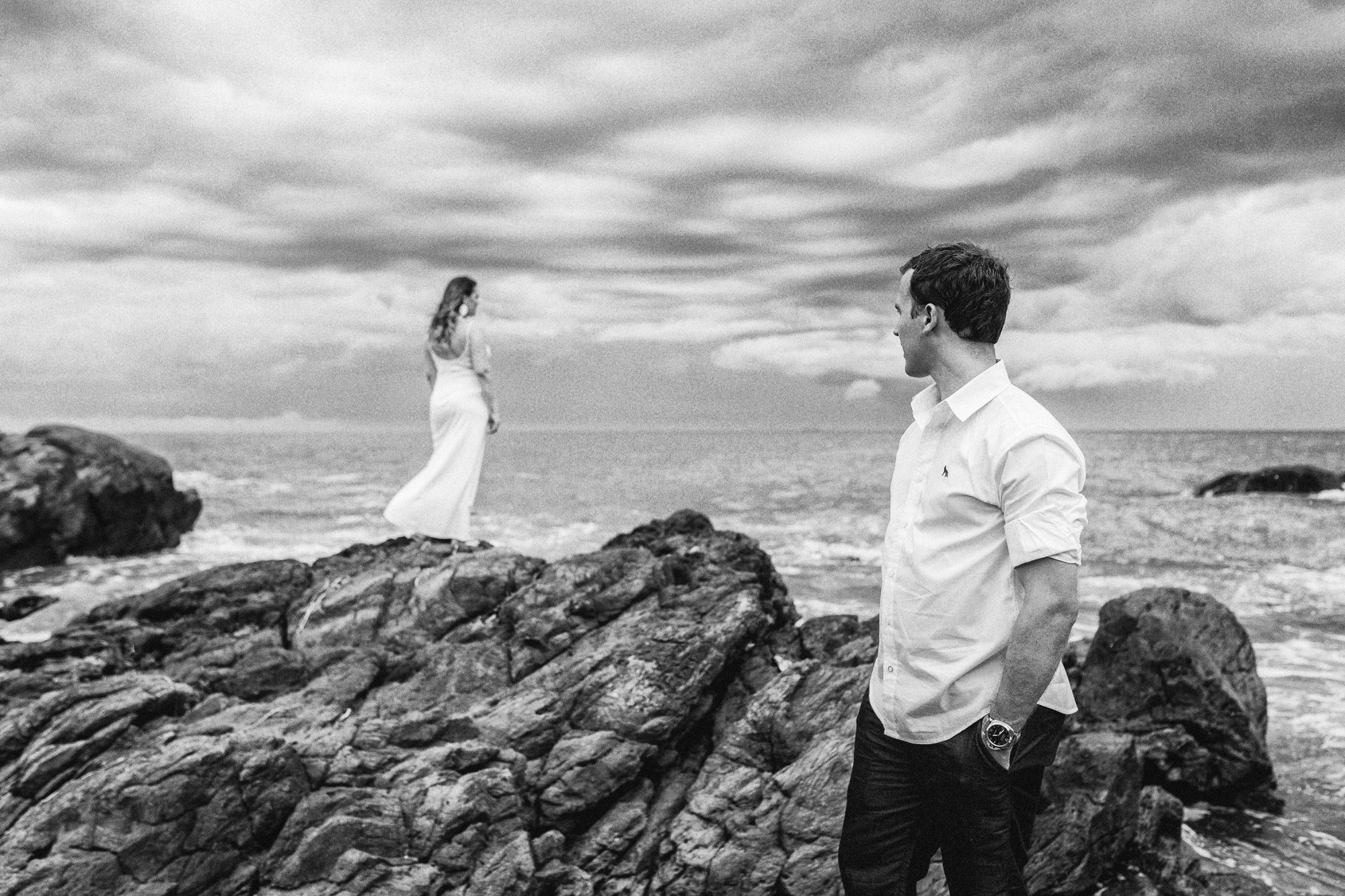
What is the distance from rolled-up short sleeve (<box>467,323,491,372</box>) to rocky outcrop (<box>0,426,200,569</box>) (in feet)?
55.5

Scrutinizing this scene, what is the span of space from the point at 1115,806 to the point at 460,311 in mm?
8135

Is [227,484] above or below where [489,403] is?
below

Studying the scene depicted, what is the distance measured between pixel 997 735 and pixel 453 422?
9320 mm

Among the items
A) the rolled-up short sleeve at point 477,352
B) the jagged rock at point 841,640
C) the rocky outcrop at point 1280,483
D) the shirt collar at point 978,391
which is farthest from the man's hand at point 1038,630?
the rocky outcrop at point 1280,483

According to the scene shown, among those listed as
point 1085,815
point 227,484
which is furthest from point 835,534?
point 227,484

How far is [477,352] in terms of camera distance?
452 inches

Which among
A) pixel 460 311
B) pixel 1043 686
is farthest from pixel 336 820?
pixel 460 311

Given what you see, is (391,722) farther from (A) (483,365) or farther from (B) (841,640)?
(A) (483,365)

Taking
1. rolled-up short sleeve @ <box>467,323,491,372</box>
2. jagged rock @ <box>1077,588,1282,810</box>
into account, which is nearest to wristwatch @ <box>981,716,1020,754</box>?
jagged rock @ <box>1077,588,1282,810</box>

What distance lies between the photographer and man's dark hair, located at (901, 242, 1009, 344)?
344 centimetres

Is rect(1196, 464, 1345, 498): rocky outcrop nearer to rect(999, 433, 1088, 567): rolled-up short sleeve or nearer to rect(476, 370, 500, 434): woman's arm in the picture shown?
rect(476, 370, 500, 434): woman's arm

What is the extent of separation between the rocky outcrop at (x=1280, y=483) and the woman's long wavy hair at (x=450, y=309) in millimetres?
44934

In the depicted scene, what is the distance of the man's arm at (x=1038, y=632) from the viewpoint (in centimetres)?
314

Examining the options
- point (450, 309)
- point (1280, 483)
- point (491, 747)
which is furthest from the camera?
point (1280, 483)
